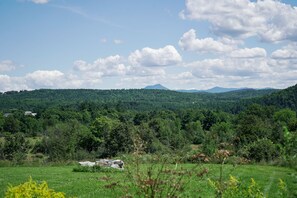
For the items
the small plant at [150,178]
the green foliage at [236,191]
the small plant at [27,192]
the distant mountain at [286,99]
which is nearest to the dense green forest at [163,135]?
the distant mountain at [286,99]

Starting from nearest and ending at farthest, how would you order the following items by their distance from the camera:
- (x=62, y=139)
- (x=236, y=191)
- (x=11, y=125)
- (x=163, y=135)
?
(x=236, y=191), (x=62, y=139), (x=163, y=135), (x=11, y=125)

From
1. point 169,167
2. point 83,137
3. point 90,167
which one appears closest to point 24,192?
point 169,167

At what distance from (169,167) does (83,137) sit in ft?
239

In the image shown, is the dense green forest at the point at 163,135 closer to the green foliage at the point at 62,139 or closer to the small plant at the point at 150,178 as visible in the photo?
the green foliage at the point at 62,139

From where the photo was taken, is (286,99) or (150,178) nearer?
(150,178)

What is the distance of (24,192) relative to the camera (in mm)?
5543

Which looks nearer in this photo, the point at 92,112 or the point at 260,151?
the point at 260,151

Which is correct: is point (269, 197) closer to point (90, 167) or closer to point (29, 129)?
point (90, 167)

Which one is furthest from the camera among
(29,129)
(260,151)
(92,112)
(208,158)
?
(92,112)

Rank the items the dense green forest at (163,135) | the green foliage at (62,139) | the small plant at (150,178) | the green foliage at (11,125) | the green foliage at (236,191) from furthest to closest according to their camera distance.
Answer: the green foliage at (11,125) → the green foliage at (62,139) → the dense green forest at (163,135) → the green foliage at (236,191) → the small plant at (150,178)

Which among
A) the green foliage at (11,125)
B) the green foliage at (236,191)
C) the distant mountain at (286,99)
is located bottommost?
the green foliage at (11,125)

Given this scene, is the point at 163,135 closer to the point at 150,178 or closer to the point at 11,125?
the point at 11,125

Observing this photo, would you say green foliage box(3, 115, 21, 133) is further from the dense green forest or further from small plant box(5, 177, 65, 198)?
small plant box(5, 177, 65, 198)

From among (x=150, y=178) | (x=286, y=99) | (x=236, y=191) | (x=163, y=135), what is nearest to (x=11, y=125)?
(x=163, y=135)
